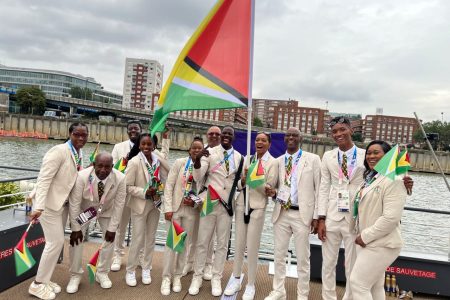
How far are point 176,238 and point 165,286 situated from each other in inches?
24.9

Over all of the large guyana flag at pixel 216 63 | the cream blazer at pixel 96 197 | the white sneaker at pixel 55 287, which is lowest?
the white sneaker at pixel 55 287

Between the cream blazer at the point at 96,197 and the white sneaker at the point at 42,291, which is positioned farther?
the cream blazer at the point at 96,197

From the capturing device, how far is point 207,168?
453 cm

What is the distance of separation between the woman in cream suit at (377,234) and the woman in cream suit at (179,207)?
2031mm

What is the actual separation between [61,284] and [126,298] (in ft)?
3.09

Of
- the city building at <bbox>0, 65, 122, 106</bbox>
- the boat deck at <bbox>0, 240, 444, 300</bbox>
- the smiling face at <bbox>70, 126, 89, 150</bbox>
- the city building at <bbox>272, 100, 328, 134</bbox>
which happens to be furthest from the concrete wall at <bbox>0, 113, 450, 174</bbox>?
the city building at <bbox>272, 100, 328, 134</bbox>

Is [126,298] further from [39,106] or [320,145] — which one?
[39,106]

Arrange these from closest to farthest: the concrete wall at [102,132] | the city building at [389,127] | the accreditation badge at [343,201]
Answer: the accreditation badge at [343,201] < the concrete wall at [102,132] < the city building at [389,127]

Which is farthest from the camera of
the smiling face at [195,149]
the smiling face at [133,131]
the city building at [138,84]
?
the city building at [138,84]

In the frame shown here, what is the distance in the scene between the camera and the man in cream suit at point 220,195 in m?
4.47

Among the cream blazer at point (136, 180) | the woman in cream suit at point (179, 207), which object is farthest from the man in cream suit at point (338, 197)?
the cream blazer at point (136, 180)

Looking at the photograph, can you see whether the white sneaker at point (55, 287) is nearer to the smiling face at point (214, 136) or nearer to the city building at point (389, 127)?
the smiling face at point (214, 136)

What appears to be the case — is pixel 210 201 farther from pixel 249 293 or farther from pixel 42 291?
pixel 42 291

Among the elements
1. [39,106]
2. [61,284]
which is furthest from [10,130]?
[61,284]
